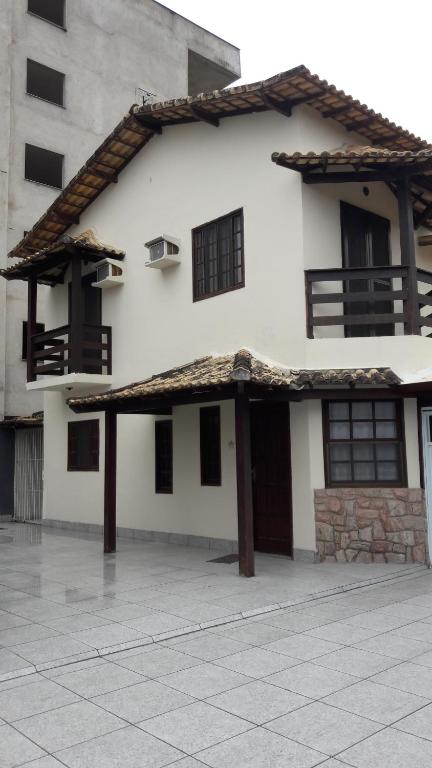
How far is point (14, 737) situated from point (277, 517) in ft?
21.7

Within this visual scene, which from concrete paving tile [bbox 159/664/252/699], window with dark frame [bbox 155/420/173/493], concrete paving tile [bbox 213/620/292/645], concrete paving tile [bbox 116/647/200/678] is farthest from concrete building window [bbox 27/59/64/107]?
concrete paving tile [bbox 159/664/252/699]

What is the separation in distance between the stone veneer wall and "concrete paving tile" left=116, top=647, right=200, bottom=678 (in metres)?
4.23

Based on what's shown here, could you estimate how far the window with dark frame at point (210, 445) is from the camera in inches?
437

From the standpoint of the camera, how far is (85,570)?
31.0 feet

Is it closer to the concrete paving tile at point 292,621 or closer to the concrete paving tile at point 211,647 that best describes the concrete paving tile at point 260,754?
the concrete paving tile at point 211,647

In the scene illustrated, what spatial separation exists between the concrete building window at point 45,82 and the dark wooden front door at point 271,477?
1450 cm

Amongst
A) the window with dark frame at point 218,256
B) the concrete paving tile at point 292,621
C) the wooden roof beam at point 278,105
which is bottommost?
the concrete paving tile at point 292,621

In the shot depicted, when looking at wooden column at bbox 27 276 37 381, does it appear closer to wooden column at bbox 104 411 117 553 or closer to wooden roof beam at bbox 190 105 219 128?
wooden column at bbox 104 411 117 553

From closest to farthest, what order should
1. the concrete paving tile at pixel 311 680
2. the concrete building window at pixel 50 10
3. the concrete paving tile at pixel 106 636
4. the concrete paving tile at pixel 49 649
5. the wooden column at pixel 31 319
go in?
the concrete paving tile at pixel 311 680 → the concrete paving tile at pixel 49 649 → the concrete paving tile at pixel 106 636 → the wooden column at pixel 31 319 → the concrete building window at pixel 50 10

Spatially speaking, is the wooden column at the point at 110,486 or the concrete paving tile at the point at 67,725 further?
the wooden column at the point at 110,486

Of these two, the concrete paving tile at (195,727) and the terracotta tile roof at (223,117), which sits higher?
the terracotta tile roof at (223,117)

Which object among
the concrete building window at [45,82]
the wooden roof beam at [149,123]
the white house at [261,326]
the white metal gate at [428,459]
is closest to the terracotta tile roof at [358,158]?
the white house at [261,326]

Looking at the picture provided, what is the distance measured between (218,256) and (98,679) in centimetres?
792

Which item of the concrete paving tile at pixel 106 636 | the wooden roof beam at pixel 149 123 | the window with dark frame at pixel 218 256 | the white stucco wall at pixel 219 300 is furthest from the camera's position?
the wooden roof beam at pixel 149 123
